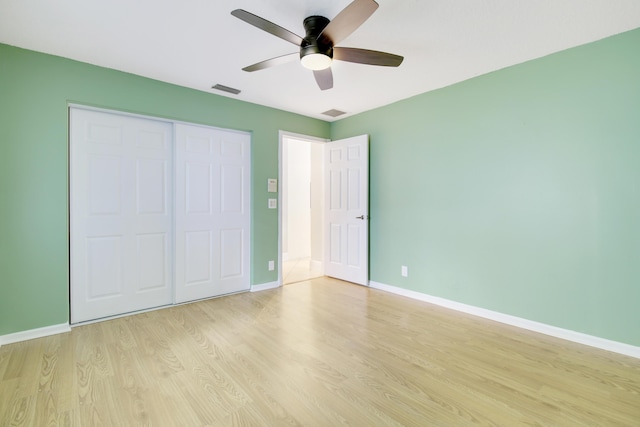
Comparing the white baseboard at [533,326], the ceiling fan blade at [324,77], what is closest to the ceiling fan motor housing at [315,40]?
the ceiling fan blade at [324,77]

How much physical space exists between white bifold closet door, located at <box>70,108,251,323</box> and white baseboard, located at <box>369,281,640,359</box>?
91.7 inches

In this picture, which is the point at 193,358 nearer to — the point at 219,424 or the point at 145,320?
the point at 219,424

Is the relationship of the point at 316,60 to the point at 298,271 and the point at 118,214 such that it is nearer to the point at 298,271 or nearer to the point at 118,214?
the point at 118,214

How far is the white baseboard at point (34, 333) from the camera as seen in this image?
2.49 m

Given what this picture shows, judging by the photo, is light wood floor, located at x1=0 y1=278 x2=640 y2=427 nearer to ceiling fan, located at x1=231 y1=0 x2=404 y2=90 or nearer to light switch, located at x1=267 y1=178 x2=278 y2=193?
light switch, located at x1=267 y1=178 x2=278 y2=193

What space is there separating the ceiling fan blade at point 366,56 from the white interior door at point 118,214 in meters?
2.23

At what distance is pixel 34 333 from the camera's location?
260 cm

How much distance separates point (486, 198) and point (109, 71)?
13.1ft

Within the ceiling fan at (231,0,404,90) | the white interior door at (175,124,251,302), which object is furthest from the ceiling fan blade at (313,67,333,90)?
the white interior door at (175,124,251,302)

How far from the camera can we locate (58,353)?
2338 mm

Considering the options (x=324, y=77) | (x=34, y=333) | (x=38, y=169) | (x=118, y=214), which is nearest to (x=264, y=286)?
(x=118, y=214)

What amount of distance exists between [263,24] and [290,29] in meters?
0.56

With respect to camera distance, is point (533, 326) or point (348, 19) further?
point (533, 326)

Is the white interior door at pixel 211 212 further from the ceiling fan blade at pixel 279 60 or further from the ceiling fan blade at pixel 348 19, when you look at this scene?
the ceiling fan blade at pixel 348 19
